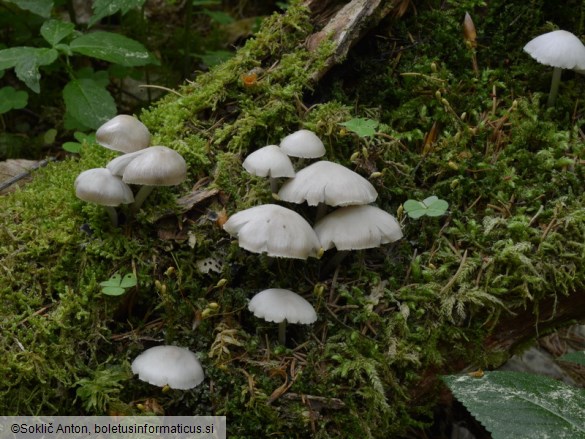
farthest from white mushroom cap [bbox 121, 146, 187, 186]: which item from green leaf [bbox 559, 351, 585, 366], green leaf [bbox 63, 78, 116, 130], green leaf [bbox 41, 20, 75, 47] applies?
green leaf [bbox 559, 351, 585, 366]

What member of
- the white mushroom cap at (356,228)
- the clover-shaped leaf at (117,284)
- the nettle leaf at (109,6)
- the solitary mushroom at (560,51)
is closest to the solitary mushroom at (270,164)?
the white mushroom cap at (356,228)

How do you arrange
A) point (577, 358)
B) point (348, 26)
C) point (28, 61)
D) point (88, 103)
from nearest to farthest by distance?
point (577, 358) → point (348, 26) → point (28, 61) → point (88, 103)

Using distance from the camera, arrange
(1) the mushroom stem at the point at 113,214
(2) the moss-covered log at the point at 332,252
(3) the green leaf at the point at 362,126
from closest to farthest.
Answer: (2) the moss-covered log at the point at 332,252, (1) the mushroom stem at the point at 113,214, (3) the green leaf at the point at 362,126

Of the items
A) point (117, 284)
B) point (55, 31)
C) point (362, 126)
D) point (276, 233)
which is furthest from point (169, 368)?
point (55, 31)

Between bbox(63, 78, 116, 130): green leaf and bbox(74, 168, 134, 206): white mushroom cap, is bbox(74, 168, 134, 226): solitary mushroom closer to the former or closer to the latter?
bbox(74, 168, 134, 206): white mushroom cap

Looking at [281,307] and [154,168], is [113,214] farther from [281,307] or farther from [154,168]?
[281,307]

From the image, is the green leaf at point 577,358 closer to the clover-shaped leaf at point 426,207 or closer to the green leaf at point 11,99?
the clover-shaped leaf at point 426,207
